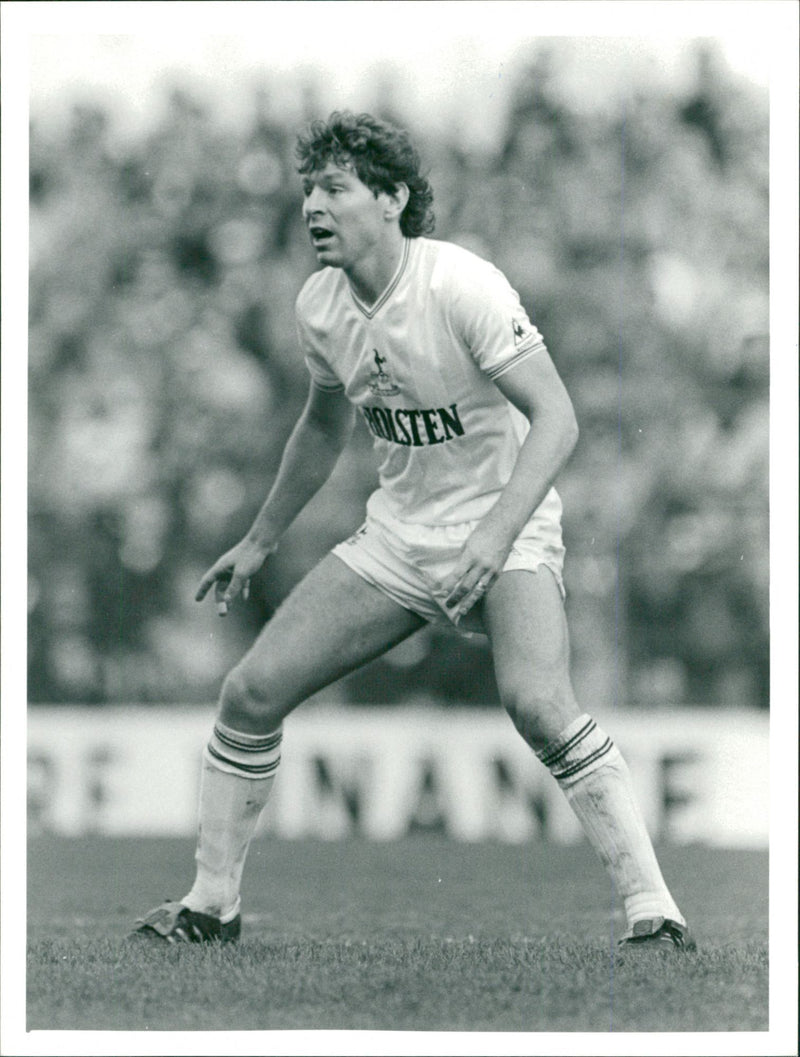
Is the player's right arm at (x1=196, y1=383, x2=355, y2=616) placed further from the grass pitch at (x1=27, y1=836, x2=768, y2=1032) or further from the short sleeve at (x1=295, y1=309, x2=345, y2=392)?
the grass pitch at (x1=27, y1=836, x2=768, y2=1032)

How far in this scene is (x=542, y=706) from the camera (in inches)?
223

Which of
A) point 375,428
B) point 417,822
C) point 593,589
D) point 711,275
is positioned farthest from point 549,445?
point 711,275

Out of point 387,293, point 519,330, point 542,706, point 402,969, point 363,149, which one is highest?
point 363,149

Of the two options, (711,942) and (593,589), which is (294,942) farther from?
(593,589)

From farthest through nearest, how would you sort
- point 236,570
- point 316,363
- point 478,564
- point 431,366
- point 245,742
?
point 236,570 → point 316,363 → point 245,742 → point 431,366 → point 478,564

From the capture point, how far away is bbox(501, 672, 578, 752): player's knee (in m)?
5.67

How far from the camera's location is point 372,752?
42.2ft

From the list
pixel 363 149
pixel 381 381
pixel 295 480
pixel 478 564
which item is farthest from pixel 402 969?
pixel 363 149

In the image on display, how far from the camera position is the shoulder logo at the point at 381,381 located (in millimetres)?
6022

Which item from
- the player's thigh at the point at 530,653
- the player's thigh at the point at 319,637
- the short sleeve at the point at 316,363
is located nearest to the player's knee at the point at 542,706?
the player's thigh at the point at 530,653

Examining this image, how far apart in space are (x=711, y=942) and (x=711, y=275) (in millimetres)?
9013

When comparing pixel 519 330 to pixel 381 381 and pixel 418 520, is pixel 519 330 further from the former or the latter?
pixel 418 520

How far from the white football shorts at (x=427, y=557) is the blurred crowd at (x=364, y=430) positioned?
24.8ft

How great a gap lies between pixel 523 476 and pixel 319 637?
0.86 metres
